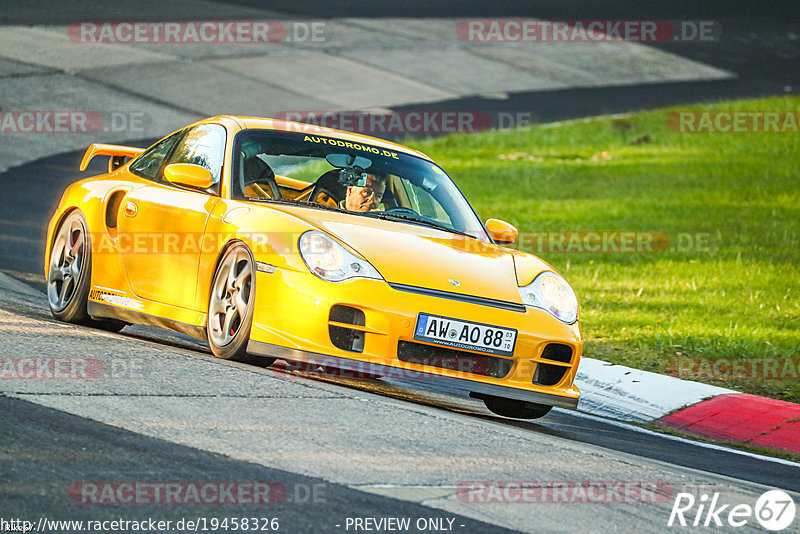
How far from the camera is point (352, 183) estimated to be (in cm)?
771

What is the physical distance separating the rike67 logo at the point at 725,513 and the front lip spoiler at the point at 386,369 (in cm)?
147

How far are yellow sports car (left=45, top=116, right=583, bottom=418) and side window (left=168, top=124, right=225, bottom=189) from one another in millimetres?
11

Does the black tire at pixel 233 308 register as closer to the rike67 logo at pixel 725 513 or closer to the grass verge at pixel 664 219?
the rike67 logo at pixel 725 513

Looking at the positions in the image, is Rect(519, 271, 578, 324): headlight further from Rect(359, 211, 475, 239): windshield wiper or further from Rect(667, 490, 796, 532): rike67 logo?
Rect(667, 490, 796, 532): rike67 logo

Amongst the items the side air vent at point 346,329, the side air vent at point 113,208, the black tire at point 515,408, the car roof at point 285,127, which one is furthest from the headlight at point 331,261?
the side air vent at point 113,208

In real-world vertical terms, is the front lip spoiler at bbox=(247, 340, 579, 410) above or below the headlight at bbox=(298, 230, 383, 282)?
below

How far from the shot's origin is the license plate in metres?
6.49

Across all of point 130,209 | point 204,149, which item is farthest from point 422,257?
point 130,209

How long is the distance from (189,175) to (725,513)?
3590 mm

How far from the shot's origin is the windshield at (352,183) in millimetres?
7570

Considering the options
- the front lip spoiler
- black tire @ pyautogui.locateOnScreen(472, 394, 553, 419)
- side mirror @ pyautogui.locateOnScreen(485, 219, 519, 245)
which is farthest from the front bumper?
side mirror @ pyautogui.locateOnScreen(485, 219, 519, 245)

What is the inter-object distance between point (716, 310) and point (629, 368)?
9.40 ft

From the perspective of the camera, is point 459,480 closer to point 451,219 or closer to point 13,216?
point 451,219

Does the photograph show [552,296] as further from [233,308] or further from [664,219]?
[664,219]
